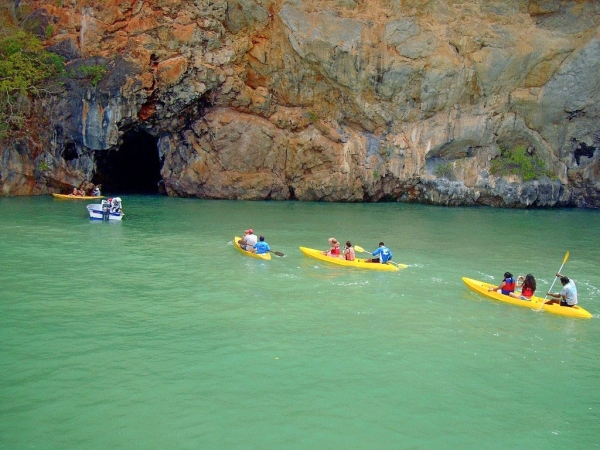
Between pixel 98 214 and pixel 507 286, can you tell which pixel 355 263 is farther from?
pixel 98 214

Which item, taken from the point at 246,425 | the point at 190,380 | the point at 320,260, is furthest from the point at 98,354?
the point at 320,260

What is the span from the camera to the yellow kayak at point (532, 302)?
12.5m

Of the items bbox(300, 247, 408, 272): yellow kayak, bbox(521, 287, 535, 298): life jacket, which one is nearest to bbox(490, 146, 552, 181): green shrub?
bbox(300, 247, 408, 272): yellow kayak

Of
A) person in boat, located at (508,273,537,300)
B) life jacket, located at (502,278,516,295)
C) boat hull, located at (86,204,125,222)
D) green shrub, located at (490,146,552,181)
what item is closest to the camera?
person in boat, located at (508,273,537,300)

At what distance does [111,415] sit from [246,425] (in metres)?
1.82

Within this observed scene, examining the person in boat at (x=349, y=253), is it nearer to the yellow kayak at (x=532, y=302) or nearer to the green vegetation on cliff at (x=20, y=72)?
the yellow kayak at (x=532, y=302)

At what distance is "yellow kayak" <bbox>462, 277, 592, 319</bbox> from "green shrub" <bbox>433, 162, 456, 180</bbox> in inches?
830

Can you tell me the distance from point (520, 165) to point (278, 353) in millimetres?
29400

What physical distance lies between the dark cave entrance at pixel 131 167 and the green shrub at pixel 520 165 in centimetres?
2290

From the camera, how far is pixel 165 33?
33.0 metres

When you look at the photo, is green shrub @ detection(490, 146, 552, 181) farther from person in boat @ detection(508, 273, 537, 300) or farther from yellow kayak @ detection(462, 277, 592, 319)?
person in boat @ detection(508, 273, 537, 300)

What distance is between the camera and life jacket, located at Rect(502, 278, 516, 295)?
44.5ft

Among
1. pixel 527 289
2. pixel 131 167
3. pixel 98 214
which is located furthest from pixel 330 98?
pixel 527 289

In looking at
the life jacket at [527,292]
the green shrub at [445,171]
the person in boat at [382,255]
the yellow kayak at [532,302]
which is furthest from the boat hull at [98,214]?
the green shrub at [445,171]
